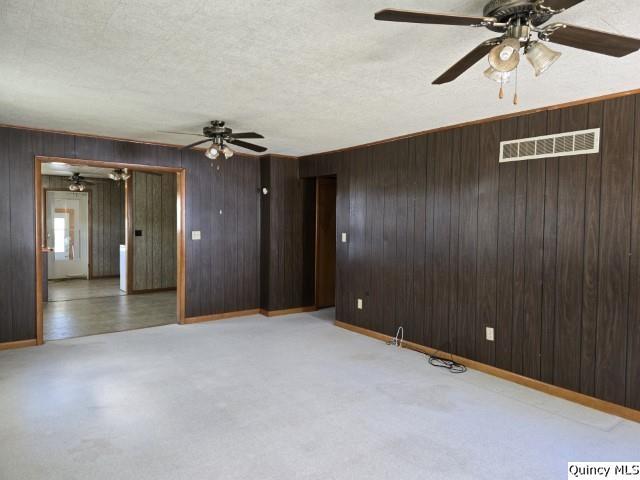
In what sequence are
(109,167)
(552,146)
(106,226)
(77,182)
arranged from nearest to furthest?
(552,146), (109,167), (77,182), (106,226)

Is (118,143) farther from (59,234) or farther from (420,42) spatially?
(59,234)

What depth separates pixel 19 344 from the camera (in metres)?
4.66

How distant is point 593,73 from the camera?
2746mm

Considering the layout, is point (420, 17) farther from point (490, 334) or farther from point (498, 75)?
point (490, 334)

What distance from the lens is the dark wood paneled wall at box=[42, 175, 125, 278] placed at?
10.5 m

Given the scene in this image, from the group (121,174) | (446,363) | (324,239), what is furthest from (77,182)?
(446,363)

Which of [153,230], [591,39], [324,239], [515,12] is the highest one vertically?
[515,12]

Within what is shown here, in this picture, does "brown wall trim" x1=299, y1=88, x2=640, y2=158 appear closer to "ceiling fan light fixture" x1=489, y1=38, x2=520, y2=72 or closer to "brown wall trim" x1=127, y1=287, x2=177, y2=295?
"ceiling fan light fixture" x1=489, y1=38, x2=520, y2=72

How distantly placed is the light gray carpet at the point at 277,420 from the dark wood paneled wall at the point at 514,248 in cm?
47

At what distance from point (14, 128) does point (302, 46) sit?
3.96m

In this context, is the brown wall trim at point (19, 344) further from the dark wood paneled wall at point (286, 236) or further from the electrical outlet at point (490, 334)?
the electrical outlet at point (490, 334)

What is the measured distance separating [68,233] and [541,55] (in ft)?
36.2

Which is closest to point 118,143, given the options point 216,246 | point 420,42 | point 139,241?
point 216,246

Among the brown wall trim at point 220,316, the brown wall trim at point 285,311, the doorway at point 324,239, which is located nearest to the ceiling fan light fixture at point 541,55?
the doorway at point 324,239
